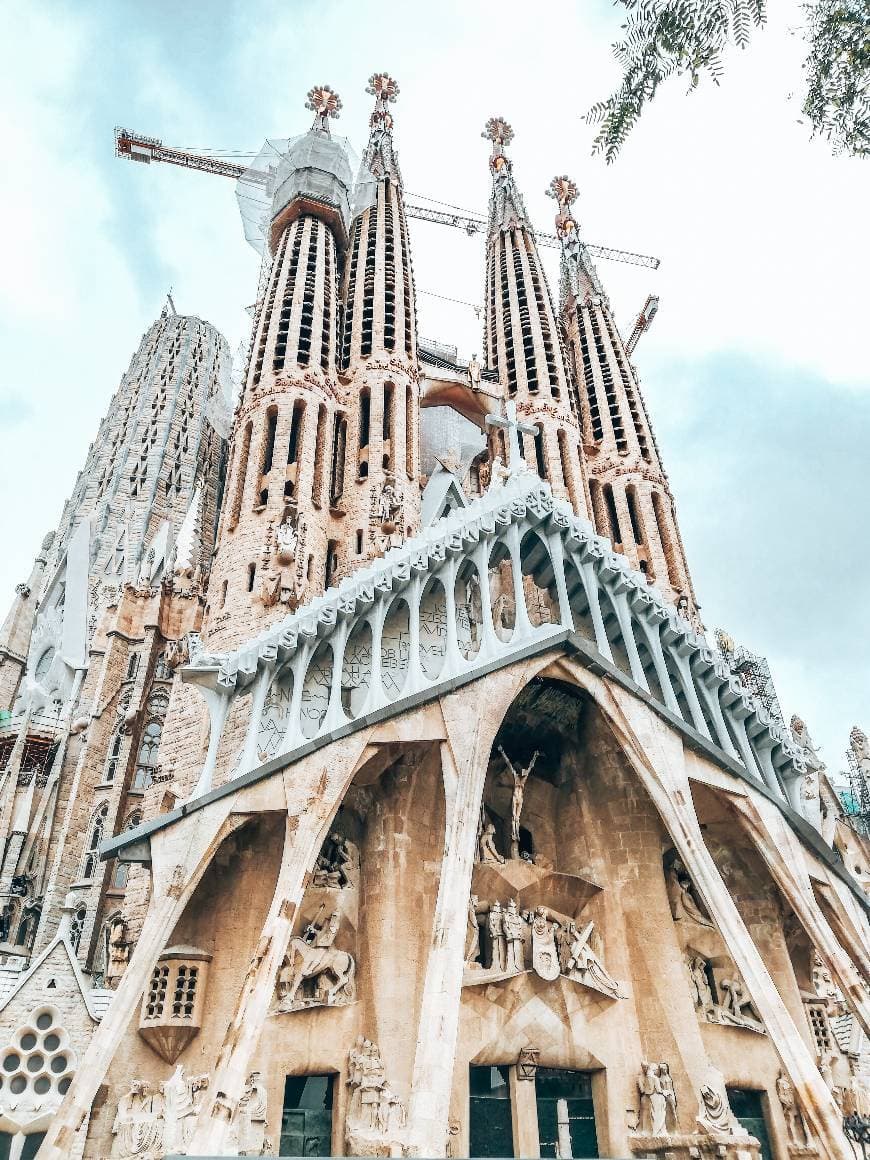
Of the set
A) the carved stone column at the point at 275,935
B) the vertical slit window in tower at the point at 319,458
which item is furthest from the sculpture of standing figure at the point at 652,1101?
the vertical slit window in tower at the point at 319,458

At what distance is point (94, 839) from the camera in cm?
2170

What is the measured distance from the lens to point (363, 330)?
2417 cm

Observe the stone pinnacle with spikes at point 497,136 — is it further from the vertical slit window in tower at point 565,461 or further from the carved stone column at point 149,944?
the carved stone column at point 149,944

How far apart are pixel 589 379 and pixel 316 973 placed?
20495 millimetres

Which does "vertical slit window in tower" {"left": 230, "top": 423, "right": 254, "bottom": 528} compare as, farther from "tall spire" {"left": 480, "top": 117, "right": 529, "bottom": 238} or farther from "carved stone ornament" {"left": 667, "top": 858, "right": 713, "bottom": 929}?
"tall spire" {"left": 480, "top": 117, "right": 529, "bottom": 238}

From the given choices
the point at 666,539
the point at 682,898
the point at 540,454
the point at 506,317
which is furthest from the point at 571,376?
the point at 682,898

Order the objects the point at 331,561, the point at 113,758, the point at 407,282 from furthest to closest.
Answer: the point at 407,282 → the point at 113,758 → the point at 331,561

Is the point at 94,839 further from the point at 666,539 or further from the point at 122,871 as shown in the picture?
the point at 666,539

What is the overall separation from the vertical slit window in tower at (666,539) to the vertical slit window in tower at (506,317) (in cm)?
566

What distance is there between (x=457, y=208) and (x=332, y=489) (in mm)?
32573

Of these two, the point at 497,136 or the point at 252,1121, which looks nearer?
the point at 252,1121

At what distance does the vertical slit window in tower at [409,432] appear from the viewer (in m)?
21.5

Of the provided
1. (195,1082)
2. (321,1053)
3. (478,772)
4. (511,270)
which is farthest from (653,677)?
(511,270)

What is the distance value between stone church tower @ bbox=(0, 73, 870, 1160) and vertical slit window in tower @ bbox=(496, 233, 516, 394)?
6.22 m
